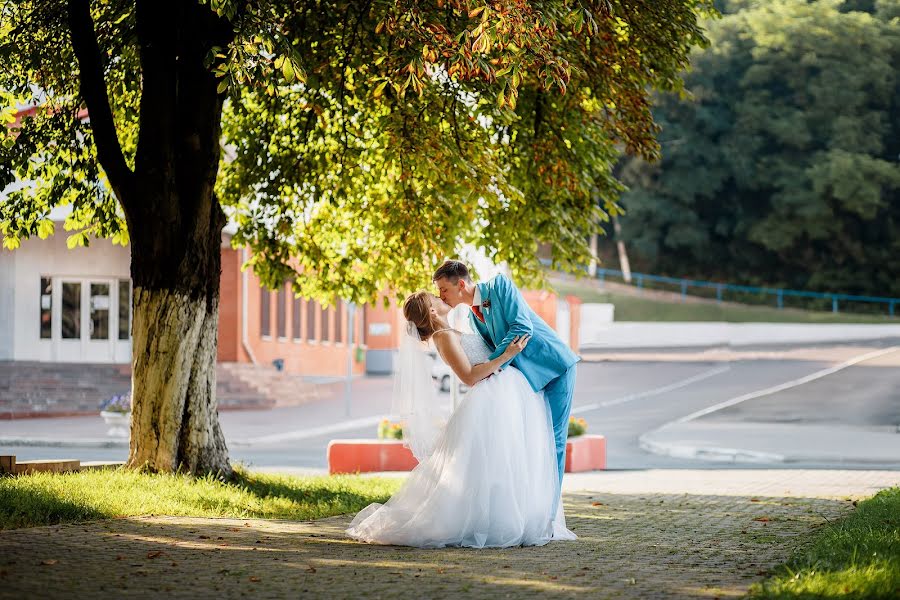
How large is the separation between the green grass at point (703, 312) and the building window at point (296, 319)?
2317 centimetres

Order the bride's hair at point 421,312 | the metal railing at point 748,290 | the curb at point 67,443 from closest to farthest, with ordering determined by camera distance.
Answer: the bride's hair at point 421,312 < the curb at point 67,443 < the metal railing at point 748,290

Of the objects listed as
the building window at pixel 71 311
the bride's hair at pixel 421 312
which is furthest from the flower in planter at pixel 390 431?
the building window at pixel 71 311

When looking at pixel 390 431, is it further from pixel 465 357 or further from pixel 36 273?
pixel 36 273

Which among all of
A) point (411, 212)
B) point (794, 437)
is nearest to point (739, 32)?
point (794, 437)

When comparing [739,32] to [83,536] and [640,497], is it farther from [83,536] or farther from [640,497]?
[83,536]

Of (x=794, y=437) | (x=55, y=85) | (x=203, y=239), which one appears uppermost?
(x=55, y=85)

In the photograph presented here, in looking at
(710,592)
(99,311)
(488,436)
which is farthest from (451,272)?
(99,311)

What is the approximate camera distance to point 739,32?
64.2m

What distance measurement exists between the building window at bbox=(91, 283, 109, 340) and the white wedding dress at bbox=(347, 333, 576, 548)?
30.0 m

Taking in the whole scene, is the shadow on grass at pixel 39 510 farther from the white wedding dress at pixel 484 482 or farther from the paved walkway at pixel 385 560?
→ the white wedding dress at pixel 484 482

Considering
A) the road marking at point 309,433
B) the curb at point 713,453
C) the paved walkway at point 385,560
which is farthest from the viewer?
the road marking at point 309,433

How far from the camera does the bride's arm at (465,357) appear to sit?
339 inches

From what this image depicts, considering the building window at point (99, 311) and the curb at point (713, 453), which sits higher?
the building window at point (99, 311)

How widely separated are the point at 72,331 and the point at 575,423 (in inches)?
872
